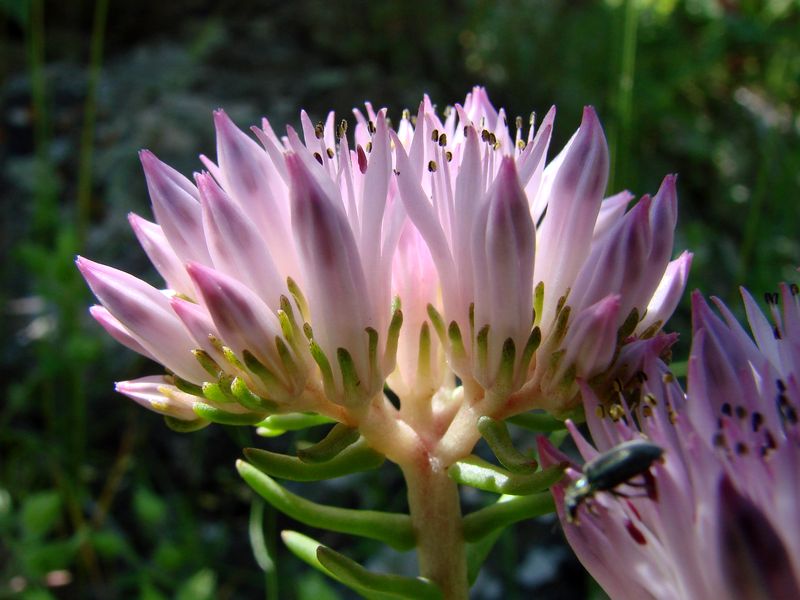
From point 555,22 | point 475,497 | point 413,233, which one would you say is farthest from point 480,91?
point 555,22

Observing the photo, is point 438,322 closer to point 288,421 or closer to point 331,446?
point 331,446

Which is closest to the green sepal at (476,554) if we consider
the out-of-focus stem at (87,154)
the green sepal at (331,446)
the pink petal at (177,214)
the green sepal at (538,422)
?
the green sepal at (538,422)

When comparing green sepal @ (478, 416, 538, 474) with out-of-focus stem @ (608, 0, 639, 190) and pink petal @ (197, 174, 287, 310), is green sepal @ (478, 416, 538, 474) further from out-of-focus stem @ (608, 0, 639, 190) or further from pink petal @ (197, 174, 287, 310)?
out-of-focus stem @ (608, 0, 639, 190)

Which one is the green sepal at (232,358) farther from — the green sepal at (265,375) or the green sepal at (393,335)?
the green sepal at (393,335)

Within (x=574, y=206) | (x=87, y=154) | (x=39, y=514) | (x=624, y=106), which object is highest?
(x=87, y=154)

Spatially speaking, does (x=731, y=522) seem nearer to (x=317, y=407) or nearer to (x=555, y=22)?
(x=317, y=407)

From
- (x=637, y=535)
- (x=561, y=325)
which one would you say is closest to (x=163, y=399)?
(x=561, y=325)
